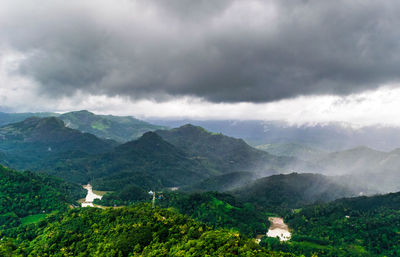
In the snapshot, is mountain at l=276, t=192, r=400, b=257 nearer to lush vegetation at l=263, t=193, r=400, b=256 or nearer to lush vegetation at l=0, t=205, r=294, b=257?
lush vegetation at l=263, t=193, r=400, b=256

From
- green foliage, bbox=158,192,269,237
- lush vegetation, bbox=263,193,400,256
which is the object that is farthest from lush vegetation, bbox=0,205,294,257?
green foliage, bbox=158,192,269,237

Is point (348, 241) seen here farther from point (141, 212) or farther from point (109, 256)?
point (109, 256)

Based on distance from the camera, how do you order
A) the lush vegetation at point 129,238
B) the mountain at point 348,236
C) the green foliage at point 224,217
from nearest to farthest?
the lush vegetation at point 129,238 → the mountain at point 348,236 → the green foliage at point 224,217

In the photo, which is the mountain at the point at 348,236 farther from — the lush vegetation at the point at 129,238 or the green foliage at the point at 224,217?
the lush vegetation at the point at 129,238

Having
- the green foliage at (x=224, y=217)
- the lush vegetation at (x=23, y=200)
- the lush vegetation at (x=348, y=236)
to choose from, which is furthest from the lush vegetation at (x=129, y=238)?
the green foliage at (x=224, y=217)

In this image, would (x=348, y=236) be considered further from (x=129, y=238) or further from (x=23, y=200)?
(x=23, y=200)

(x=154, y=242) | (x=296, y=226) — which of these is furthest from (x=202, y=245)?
(x=296, y=226)

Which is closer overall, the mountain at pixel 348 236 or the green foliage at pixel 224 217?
the mountain at pixel 348 236
